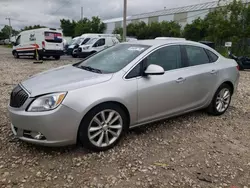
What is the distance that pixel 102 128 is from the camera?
113 inches

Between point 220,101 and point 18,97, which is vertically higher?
point 18,97

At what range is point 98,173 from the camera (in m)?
2.52

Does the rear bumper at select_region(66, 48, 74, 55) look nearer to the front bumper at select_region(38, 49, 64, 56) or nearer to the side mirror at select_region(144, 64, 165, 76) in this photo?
the front bumper at select_region(38, 49, 64, 56)

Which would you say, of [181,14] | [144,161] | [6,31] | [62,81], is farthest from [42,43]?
[6,31]

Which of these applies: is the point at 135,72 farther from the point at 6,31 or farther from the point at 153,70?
the point at 6,31

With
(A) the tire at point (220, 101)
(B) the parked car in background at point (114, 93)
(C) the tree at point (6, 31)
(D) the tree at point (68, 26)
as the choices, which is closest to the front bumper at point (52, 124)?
(B) the parked car in background at point (114, 93)

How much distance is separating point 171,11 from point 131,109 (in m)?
54.8

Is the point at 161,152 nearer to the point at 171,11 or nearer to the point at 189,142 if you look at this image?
the point at 189,142

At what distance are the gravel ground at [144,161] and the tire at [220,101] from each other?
598 millimetres

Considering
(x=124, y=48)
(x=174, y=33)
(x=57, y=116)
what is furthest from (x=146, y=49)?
(x=174, y=33)

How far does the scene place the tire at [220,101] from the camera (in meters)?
4.21

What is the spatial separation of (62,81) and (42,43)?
13047mm

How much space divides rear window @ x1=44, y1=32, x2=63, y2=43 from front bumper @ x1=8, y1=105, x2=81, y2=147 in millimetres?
13184

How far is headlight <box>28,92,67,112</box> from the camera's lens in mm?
2541
